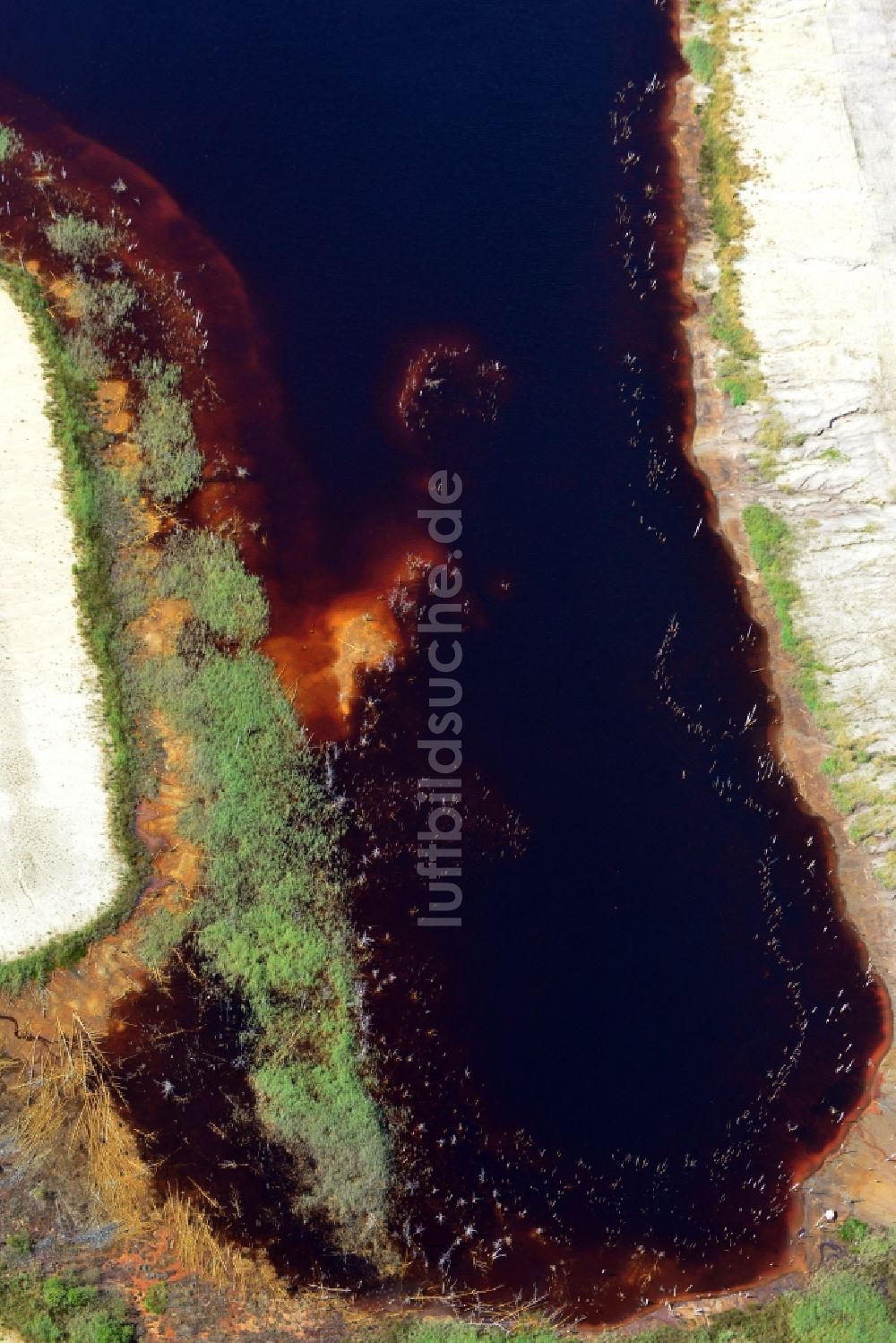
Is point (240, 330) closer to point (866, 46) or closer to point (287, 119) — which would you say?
point (287, 119)

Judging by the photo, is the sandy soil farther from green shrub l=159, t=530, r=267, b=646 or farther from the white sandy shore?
the white sandy shore

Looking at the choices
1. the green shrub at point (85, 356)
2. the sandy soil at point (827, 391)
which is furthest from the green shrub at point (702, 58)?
the green shrub at point (85, 356)

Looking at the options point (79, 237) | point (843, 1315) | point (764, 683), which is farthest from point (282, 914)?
point (79, 237)

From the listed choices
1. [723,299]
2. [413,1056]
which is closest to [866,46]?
[723,299]

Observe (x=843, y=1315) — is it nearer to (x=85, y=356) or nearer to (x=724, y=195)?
(x=724, y=195)

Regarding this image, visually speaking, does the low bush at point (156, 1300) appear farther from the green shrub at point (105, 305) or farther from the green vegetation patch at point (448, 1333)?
the green shrub at point (105, 305)

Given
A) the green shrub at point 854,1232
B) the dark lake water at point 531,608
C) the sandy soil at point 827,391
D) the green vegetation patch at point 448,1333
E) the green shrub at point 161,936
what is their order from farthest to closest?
the sandy soil at point 827,391
the green shrub at point 161,936
the dark lake water at point 531,608
the green shrub at point 854,1232
the green vegetation patch at point 448,1333
